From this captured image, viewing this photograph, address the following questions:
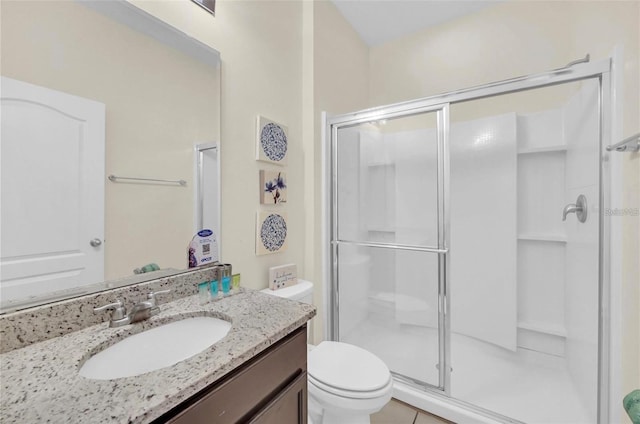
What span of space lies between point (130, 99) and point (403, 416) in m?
2.06

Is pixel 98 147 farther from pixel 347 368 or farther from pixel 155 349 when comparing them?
pixel 347 368

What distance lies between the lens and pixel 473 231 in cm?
214

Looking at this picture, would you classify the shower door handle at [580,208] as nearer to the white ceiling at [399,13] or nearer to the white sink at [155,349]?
the white ceiling at [399,13]

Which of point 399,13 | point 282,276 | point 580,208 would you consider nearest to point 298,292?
point 282,276

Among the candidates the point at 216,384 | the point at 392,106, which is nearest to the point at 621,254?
the point at 392,106

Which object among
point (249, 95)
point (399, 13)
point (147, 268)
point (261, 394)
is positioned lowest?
point (261, 394)

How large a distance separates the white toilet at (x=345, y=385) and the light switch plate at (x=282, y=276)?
0.40 metres

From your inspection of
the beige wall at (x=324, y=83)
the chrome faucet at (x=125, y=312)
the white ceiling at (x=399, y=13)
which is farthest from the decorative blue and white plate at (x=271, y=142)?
the white ceiling at (x=399, y=13)

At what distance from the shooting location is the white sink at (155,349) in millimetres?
688

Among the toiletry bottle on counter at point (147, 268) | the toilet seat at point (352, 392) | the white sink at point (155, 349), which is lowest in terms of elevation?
the toilet seat at point (352, 392)

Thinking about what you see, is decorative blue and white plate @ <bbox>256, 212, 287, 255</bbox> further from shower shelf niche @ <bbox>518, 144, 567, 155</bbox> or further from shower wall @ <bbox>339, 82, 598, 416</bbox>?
shower shelf niche @ <bbox>518, 144, 567, 155</bbox>

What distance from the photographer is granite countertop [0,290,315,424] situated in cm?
46

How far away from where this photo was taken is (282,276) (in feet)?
5.32

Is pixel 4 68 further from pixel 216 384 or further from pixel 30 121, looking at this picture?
pixel 216 384
